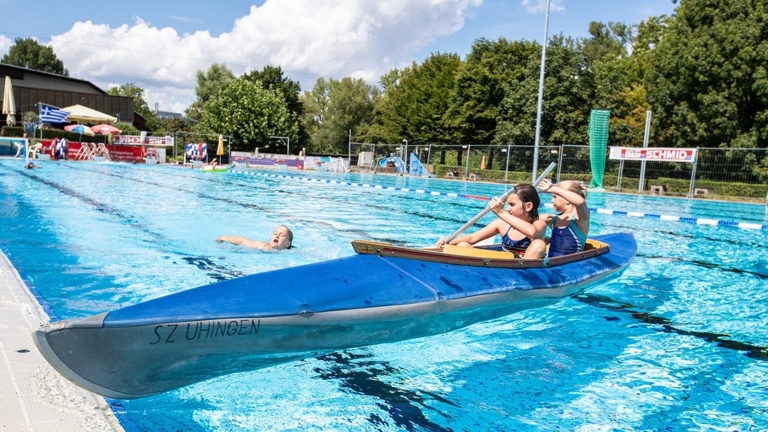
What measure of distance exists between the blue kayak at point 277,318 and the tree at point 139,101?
228ft

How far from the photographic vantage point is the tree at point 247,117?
159 feet

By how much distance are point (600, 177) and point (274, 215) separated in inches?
657

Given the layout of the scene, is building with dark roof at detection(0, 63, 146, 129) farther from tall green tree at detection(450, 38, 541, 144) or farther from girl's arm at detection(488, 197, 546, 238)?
girl's arm at detection(488, 197, 546, 238)

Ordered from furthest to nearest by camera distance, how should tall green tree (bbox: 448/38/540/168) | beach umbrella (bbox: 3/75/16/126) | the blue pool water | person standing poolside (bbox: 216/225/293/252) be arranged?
tall green tree (bbox: 448/38/540/168) < beach umbrella (bbox: 3/75/16/126) < person standing poolside (bbox: 216/225/293/252) < the blue pool water

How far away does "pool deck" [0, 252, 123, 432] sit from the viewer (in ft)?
8.18

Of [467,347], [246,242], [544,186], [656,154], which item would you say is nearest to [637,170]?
[656,154]

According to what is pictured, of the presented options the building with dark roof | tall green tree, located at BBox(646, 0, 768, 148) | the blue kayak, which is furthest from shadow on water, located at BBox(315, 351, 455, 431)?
the building with dark roof

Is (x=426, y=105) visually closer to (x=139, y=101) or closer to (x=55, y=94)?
(x=55, y=94)

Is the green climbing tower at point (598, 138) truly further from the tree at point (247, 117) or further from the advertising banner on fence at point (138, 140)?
the tree at point (247, 117)

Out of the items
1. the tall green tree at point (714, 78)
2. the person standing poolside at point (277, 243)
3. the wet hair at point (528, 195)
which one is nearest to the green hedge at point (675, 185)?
the tall green tree at point (714, 78)

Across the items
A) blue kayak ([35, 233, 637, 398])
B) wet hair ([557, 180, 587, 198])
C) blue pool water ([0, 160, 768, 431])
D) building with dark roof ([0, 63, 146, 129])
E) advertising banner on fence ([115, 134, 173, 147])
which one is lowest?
blue pool water ([0, 160, 768, 431])

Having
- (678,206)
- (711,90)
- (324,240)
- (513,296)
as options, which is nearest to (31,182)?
(324,240)

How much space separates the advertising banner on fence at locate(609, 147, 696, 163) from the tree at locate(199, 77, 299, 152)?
3078cm

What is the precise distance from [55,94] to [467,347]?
50.8 meters
